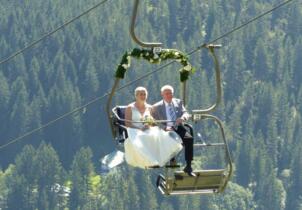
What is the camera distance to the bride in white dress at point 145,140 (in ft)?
82.5

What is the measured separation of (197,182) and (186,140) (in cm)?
79

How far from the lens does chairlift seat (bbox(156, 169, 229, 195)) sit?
2511 centimetres

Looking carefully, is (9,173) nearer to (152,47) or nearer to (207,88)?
(207,88)

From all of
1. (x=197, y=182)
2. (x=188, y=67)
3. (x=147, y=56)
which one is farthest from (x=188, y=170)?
(x=147, y=56)

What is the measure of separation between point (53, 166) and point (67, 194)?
19.2 ft

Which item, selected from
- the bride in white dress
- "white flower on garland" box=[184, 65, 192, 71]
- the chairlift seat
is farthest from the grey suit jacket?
the chairlift seat

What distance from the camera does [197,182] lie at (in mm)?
25391

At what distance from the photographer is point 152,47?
25.1 meters

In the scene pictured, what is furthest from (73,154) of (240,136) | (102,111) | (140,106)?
(140,106)

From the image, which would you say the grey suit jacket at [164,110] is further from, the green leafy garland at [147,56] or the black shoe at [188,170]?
the black shoe at [188,170]

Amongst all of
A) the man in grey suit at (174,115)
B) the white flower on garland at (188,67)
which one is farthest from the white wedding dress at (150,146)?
the white flower on garland at (188,67)

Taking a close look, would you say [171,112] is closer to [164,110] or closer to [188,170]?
[164,110]

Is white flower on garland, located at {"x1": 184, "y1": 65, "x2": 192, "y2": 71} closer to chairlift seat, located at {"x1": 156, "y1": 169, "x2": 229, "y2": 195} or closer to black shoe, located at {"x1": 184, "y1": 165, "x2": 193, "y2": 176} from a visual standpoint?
black shoe, located at {"x1": 184, "y1": 165, "x2": 193, "y2": 176}

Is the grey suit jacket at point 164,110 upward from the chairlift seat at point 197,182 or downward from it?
upward
